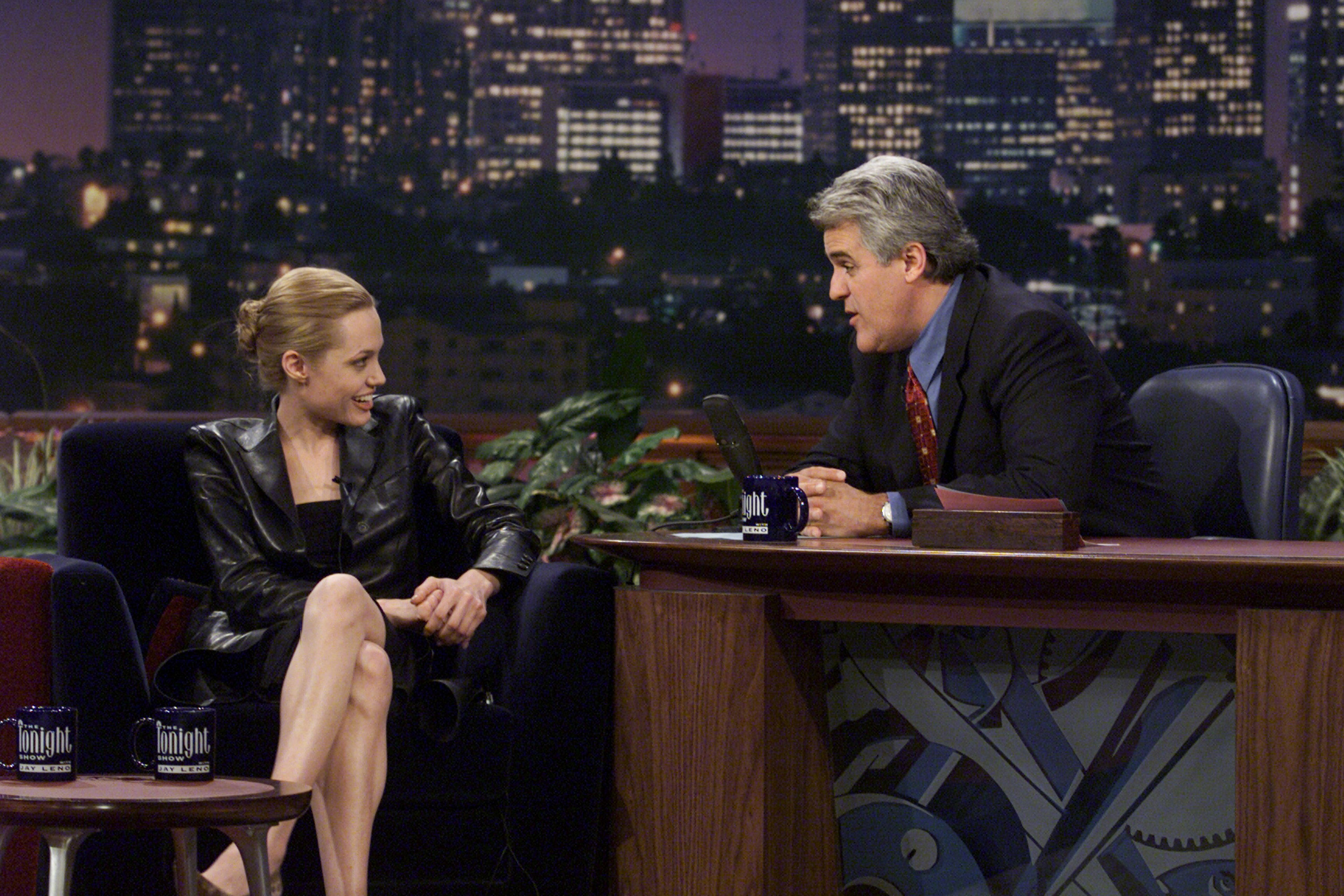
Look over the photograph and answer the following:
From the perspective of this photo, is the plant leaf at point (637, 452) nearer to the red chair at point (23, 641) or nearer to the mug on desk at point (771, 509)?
the mug on desk at point (771, 509)

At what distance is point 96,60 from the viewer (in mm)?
5203

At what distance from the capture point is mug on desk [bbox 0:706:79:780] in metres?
1.93

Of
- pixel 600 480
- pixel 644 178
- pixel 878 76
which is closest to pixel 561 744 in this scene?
pixel 600 480

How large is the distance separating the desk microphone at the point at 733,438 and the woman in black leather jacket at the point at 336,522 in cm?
37

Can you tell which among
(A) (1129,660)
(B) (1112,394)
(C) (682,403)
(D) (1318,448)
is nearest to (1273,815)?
(A) (1129,660)

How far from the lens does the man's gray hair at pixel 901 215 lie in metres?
2.79

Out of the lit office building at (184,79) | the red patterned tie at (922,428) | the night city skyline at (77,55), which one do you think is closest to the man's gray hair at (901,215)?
the red patterned tie at (922,428)

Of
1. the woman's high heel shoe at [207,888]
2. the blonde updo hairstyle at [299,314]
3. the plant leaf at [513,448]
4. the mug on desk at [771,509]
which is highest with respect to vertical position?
the blonde updo hairstyle at [299,314]

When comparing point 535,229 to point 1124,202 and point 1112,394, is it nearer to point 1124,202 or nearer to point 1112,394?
point 1124,202

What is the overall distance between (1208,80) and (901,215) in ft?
8.92

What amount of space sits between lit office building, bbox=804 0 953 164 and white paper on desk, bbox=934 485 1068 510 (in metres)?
3.02

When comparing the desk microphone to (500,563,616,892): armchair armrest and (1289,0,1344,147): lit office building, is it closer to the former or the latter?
(500,563,616,892): armchair armrest

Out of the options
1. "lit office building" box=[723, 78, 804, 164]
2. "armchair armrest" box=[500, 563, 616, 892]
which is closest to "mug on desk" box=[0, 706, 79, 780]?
"armchair armrest" box=[500, 563, 616, 892]

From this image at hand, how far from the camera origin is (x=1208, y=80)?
5.08m
